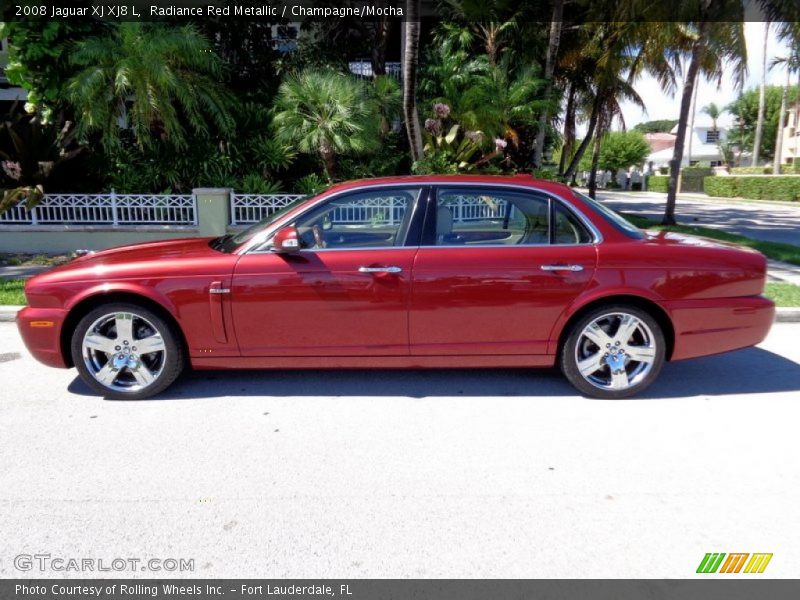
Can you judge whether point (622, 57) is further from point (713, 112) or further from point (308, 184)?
point (713, 112)

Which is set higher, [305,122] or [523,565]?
[305,122]

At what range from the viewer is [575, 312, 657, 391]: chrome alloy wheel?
4.07m

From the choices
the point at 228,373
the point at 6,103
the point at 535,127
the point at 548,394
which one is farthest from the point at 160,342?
the point at 6,103

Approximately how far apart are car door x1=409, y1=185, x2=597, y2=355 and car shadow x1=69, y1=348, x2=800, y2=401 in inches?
17.5

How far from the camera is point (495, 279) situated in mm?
3936

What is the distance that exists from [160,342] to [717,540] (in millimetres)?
3583

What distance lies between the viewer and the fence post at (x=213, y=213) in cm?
1037

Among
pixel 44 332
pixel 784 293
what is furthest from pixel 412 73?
pixel 44 332

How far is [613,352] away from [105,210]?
9980mm

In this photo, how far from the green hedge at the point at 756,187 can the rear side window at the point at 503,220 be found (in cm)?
3484

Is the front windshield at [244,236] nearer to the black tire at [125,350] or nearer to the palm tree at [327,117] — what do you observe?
the black tire at [125,350]

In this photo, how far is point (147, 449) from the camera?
11.0 ft

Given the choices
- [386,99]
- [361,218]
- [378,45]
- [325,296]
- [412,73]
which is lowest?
[325,296]

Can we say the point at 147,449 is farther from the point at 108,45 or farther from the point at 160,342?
the point at 108,45
